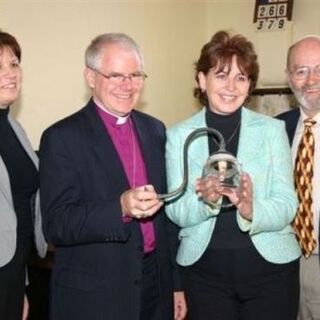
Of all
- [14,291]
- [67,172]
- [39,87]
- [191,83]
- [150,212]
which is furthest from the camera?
[191,83]

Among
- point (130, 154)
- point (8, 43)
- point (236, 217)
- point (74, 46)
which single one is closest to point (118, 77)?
point (130, 154)

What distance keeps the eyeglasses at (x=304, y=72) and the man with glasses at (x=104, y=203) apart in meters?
0.65

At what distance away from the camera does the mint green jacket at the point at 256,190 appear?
1.46 meters

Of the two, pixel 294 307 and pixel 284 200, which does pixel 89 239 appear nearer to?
pixel 284 200

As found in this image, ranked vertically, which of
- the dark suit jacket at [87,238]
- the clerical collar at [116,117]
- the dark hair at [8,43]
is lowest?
the dark suit jacket at [87,238]

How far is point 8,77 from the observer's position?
1639 millimetres

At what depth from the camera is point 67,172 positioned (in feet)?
4.60

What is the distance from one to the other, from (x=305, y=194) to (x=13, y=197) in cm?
101

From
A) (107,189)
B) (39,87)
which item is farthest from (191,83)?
(107,189)

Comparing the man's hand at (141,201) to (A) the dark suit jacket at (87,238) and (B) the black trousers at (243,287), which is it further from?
(B) the black trousers at (243,287)

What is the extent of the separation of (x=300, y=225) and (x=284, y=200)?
0.99 feet

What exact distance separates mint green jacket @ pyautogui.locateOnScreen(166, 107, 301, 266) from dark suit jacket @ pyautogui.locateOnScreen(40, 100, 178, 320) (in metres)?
0.17

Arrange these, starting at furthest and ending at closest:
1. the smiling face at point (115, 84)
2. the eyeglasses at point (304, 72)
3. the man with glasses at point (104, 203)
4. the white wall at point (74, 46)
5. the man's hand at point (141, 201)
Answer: the white wall at point (74, 46)
the eyeglasses at point (304, 72)
the smiling face at point (115, 84)
the man with glasses at point (104, 203)
the man's hand at point (141, 201)

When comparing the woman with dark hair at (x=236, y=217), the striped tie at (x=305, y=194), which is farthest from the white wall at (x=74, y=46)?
the striped tie at (x=305, y=194)
